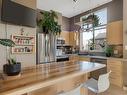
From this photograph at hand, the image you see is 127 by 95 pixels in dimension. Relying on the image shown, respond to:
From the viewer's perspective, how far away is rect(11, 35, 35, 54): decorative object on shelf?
3.12m

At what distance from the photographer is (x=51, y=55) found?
4699 mm

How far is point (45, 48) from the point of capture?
4496 millimetres

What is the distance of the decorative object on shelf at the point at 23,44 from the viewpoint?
10.3 ft

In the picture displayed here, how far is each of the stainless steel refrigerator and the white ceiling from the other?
143 cm

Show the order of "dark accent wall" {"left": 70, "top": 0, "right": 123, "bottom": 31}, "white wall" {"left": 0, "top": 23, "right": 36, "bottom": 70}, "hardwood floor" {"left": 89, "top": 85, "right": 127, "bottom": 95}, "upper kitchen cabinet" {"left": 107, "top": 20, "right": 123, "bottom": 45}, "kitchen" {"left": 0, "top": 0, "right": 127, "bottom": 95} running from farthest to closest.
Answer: "dark accent wall" {"left": 70, "top": 0, "right": 123, "bottom": 31} → "upper kitchen cabinet" {"left": 107, "top": 20, "right": 123, "bottom": 45} → "hardwood floor" {"left": 89, "top": 85, "right": 127, "bottom": 95} → "white wall" {"left": 0, "top": 23, "right": 36, "bottom": 70} → "kitchen" {"left": 0, "top": 0, "right": 127, "bottom": 95}

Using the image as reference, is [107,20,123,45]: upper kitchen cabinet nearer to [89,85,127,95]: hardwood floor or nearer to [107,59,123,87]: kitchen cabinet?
[107,59,123,87]: kitchen cabinet

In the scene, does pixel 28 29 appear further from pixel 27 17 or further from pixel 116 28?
pixel 116 28

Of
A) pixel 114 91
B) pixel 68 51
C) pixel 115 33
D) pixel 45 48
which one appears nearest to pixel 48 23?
pixel 45 48

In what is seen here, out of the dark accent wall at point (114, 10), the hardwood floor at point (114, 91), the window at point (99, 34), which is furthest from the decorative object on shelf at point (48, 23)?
the hardwood floor at point (114, 91)

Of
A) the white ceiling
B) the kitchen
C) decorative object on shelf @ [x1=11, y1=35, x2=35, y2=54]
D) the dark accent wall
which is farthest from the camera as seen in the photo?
the white ceiling

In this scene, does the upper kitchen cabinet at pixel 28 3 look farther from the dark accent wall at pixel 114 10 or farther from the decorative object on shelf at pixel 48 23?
the dark accent wall at pixel 114 10

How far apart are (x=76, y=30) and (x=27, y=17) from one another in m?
3.79

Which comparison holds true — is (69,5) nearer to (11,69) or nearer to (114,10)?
(114,10)

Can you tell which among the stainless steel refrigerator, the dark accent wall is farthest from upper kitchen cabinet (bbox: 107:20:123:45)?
the stainless steel refrigerator
